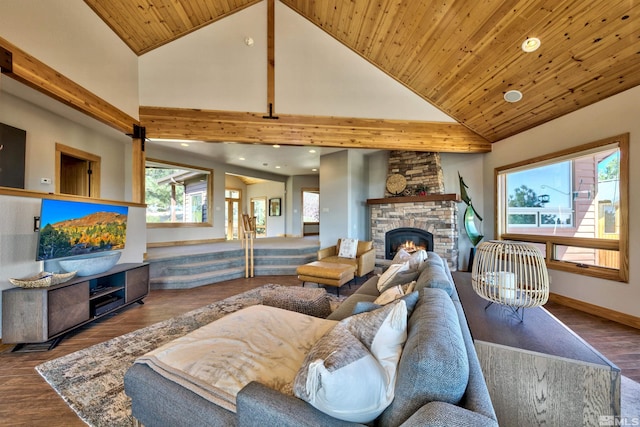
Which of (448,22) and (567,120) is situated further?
(567,120)

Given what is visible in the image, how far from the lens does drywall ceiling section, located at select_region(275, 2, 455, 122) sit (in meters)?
4.48

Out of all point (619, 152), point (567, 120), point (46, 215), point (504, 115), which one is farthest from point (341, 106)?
point (46, 215)

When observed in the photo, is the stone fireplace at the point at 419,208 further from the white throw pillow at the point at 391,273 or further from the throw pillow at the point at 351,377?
the throw pillow at the point at 351,377

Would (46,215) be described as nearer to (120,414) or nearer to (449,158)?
(120,414)

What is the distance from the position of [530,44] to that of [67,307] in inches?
232

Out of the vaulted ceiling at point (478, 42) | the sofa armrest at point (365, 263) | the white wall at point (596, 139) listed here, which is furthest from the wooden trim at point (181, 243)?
the white wall at point (596, 139)

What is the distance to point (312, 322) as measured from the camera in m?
1.82

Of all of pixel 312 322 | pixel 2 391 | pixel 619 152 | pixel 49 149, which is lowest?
pixel 2 391

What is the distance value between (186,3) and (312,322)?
16.5ft

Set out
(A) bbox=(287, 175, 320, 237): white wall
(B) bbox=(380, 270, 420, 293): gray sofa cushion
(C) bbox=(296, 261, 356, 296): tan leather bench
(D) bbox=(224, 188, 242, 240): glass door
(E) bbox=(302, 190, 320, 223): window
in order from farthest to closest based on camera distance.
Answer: (E) bbox=(302, 190, 320, 223): window < (A) bbox=(287, 175, 320, 237): white wall < (D) bbox=(224, 188, 242, 240): glass door < (C) bbox=(296, 261, 356, 296): tan leather bench < (B) bbox=(380, 270, 420, 293): gray sofa cushion

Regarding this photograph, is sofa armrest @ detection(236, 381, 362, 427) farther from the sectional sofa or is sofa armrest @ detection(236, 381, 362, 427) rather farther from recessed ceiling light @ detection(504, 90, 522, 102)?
recessed ceiling light @ detection(504, 90, 522, 102)

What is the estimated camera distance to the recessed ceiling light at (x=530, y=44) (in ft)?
9.21

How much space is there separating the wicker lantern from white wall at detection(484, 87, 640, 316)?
8.49ft

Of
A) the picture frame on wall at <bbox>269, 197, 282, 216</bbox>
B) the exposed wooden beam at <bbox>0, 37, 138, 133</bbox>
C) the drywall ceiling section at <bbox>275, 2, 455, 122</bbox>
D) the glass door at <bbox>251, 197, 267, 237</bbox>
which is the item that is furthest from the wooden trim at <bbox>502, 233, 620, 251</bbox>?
the glass door at <bbox>251, 197, 267, 237</bbox>
